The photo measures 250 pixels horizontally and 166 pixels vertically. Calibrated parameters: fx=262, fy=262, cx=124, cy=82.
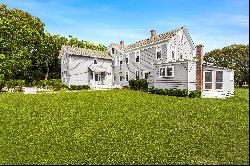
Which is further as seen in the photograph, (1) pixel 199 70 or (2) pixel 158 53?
(2) pixel 158 53

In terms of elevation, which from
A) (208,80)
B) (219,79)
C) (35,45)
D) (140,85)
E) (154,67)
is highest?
(35,45)

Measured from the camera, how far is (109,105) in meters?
20.2

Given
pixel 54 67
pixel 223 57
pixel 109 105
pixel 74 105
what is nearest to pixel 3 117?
pixel 74 105

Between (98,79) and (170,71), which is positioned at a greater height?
(170,71)

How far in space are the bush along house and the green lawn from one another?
440 inches

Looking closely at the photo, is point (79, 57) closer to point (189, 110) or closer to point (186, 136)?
point (189, 110)

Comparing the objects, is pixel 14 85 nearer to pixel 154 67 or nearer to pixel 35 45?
pixel 154 67

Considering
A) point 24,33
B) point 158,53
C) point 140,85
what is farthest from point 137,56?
point 24,33

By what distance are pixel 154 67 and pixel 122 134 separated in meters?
26.4

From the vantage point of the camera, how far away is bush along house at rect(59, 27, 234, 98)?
97.0 ft

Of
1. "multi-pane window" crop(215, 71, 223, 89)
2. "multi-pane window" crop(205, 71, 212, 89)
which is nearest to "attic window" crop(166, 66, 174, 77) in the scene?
"multi-pane window" crop(205, 71, 212, 89)

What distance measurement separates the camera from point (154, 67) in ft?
125

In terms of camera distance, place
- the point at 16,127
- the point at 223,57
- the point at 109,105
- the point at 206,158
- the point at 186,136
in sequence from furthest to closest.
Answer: the point at 223,57
the point at 109,105
the point at 16,127
the point at 186,136
the point at 206,158

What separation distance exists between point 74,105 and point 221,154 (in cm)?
1386
